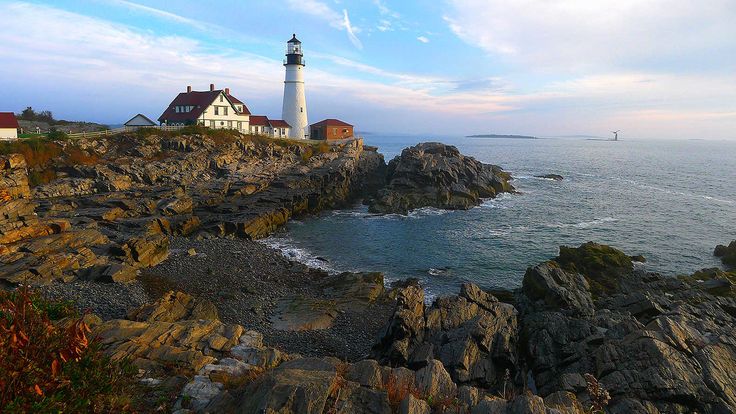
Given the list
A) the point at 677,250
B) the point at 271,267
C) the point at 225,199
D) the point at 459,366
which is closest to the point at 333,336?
the point at 459,366

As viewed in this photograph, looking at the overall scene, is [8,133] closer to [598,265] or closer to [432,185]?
[432,185]

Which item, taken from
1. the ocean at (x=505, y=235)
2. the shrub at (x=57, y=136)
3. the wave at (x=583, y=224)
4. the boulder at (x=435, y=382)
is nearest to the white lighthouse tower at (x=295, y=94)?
the ocean at (x=505, y=235)

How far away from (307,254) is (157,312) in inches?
749

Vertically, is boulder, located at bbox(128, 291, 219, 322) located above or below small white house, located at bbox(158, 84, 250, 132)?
below

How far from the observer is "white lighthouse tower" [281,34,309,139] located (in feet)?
258

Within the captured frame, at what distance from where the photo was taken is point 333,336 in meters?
22.3

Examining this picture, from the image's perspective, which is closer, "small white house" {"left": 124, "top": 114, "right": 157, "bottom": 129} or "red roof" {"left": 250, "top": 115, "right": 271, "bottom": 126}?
"small white house" {"left": 124, "top": 114, "right": 157, "bottom": 129}

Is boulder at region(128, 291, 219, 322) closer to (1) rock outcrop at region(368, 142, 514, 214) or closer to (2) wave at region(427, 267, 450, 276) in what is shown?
(2) wave at region(427, 267, 450, 276)

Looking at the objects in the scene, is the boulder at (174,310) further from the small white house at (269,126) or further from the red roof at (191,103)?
the small white house at (269,126)

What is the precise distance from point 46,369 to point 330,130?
77713 millimetres

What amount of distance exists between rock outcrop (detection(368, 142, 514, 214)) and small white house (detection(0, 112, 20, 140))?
4307 centimetres

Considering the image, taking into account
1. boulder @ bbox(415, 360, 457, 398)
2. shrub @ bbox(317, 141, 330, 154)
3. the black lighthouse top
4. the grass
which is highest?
the black lighthouse top

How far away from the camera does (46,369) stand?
6652 millimetres

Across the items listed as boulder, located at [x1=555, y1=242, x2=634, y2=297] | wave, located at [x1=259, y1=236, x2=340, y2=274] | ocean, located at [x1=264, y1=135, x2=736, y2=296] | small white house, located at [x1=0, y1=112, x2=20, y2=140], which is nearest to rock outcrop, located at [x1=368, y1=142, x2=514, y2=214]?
ocean, located at [x1=264, y1=135, x2=736, y2=296]
